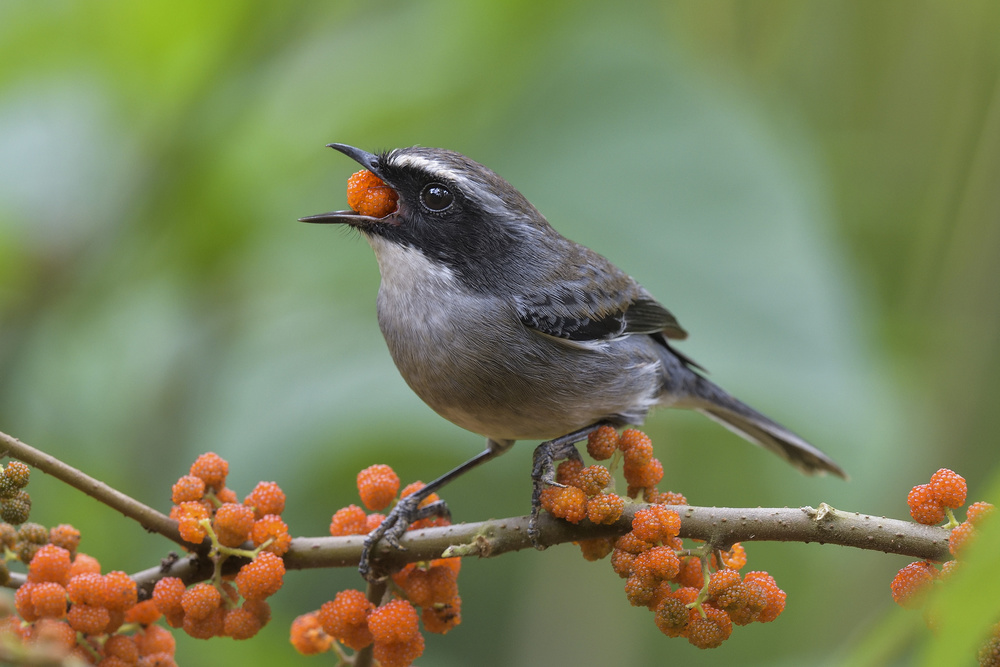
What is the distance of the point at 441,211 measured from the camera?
9.07 ft

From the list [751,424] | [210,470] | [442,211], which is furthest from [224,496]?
[751,424]

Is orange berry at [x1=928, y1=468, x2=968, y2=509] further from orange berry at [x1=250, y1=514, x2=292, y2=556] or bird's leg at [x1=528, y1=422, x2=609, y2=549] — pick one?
orange berry at [x1=250, y1=514, x2=292, y2=556]

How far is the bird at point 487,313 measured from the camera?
262cm

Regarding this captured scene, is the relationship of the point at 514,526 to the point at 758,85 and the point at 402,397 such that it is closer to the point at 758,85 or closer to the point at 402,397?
the point at 402,397

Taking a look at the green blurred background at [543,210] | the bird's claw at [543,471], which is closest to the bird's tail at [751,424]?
the green blurred background at [543,210]

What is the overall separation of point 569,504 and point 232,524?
64 centimetres

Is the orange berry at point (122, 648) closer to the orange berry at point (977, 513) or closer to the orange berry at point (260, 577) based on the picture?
the orange berry at point (260, 577)

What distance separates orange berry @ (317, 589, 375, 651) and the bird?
665mm

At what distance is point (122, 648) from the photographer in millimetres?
1738

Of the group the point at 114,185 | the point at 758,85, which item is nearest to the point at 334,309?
the point at 114,185

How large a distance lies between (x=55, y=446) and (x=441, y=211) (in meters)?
1.76

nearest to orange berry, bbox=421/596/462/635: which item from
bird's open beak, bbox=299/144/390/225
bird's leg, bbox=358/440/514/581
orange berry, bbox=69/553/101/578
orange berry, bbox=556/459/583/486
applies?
bird's leg, bbox=358/440/514/581

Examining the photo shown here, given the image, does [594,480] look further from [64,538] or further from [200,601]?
[64,538]

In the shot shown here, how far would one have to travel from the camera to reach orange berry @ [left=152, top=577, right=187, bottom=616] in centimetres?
177
